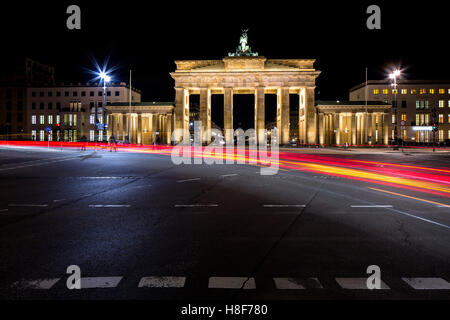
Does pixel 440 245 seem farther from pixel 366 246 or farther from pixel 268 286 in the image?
pixel 268 286

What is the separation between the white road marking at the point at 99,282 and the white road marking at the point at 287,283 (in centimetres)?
206

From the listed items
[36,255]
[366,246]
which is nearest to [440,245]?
[366,246]

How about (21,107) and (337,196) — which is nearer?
(337,196)

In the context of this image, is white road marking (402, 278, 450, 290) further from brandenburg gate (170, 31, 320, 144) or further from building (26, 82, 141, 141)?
building (26, 82, 141, 141)

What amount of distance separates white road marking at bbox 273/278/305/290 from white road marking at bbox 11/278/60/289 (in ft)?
9.37

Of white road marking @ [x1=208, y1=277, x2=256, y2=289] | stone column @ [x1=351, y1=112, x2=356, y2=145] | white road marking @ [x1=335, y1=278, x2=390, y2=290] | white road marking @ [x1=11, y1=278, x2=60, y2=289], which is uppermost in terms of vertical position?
stone column @ [x1=351, y1=112, x2=356, y2=145]

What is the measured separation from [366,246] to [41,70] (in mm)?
128032

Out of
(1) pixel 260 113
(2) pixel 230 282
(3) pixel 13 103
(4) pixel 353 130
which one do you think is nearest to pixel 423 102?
(4) pixel 353 130

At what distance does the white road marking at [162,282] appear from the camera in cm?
399

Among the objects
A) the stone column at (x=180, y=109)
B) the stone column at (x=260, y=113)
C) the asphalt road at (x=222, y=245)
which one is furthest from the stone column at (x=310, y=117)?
the asphalt road at (x=222, y=245)

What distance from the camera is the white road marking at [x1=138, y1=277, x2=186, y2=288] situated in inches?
157

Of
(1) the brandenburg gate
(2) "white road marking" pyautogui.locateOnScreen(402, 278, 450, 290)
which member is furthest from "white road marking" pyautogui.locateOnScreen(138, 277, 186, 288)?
(1) the brandenburg gate

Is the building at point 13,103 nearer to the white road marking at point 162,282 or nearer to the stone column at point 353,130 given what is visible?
the stone column at point 353,130

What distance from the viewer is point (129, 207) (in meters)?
8.66
